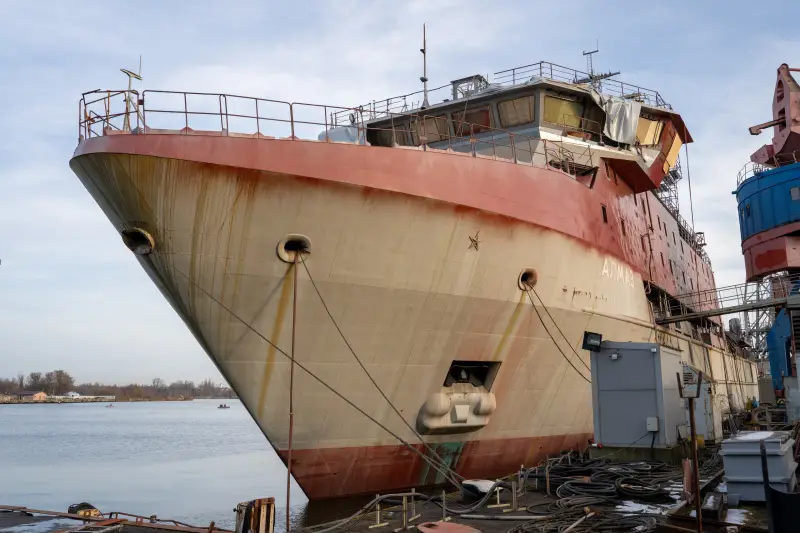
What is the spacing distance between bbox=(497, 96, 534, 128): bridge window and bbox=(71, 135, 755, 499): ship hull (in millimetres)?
3316

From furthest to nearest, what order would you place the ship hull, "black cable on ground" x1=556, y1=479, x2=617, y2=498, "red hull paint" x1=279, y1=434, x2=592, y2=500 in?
1. "red hull paint" x1=279, y1=434, x2=592, y2=500
2. the ship hull
3. "black cable on ground" x1=556, y1=479, x2=617, y2=498

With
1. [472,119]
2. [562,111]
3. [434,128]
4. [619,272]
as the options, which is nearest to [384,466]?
[619,272]

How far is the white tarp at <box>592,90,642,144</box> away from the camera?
57.8 feet

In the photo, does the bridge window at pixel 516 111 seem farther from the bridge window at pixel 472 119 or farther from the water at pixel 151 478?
the water at pixel 151 478

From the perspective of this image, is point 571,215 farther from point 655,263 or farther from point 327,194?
point 655,263

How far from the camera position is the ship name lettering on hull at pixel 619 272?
16.0 metres

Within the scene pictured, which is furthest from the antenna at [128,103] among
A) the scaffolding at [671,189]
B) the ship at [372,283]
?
the scaffolding at [671,189]

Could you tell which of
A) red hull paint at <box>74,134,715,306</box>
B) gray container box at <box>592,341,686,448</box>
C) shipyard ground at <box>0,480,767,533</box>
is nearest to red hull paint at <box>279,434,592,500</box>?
shipyard ground at <box>0,480,767,533</box>

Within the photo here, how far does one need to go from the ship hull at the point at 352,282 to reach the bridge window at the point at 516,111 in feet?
10.9

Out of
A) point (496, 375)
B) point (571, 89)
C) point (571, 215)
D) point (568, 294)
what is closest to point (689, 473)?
point (496, 375)

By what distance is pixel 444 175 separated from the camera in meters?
12.2

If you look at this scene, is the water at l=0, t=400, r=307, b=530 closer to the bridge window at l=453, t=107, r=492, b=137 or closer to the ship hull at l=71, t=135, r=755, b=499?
the ship hull at l=71, t=135, r=755, b=499

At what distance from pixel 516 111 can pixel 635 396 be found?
8.03 meters

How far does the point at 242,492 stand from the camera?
69.5 ft
